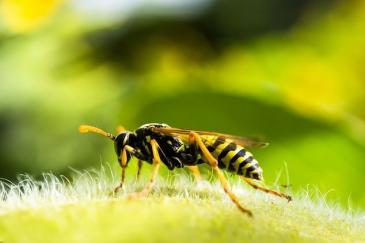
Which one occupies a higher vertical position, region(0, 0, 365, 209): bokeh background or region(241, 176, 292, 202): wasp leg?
region(0, 0, 365, 209): bokeh background

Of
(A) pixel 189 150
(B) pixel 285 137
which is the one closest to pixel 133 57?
(B) pixel 285 137

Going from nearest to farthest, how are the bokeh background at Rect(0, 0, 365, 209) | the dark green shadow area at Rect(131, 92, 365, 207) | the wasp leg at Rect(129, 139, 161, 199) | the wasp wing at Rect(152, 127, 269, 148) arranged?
the wasp leg at Rect(129, 139, 161, 199), the wasp wing at Rect(152, 127, 269, 148), the dark green shadow area at Rect(131, 92, 365, 207), the bokeh background at Rect(0, 0, 365, 209)

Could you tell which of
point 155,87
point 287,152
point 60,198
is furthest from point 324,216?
point 155,87

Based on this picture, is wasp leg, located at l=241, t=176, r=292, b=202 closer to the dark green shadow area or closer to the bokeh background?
the dark green shadow area

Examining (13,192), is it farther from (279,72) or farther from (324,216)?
(279,72)

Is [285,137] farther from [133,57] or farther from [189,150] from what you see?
[133,57]

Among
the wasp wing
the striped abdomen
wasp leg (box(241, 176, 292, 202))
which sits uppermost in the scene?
the wasp wing

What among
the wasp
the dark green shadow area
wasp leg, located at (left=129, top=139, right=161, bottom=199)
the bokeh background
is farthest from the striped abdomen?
the bokeh background

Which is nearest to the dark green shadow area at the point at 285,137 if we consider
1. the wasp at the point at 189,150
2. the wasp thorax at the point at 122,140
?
the wasp at the point at 189,150
